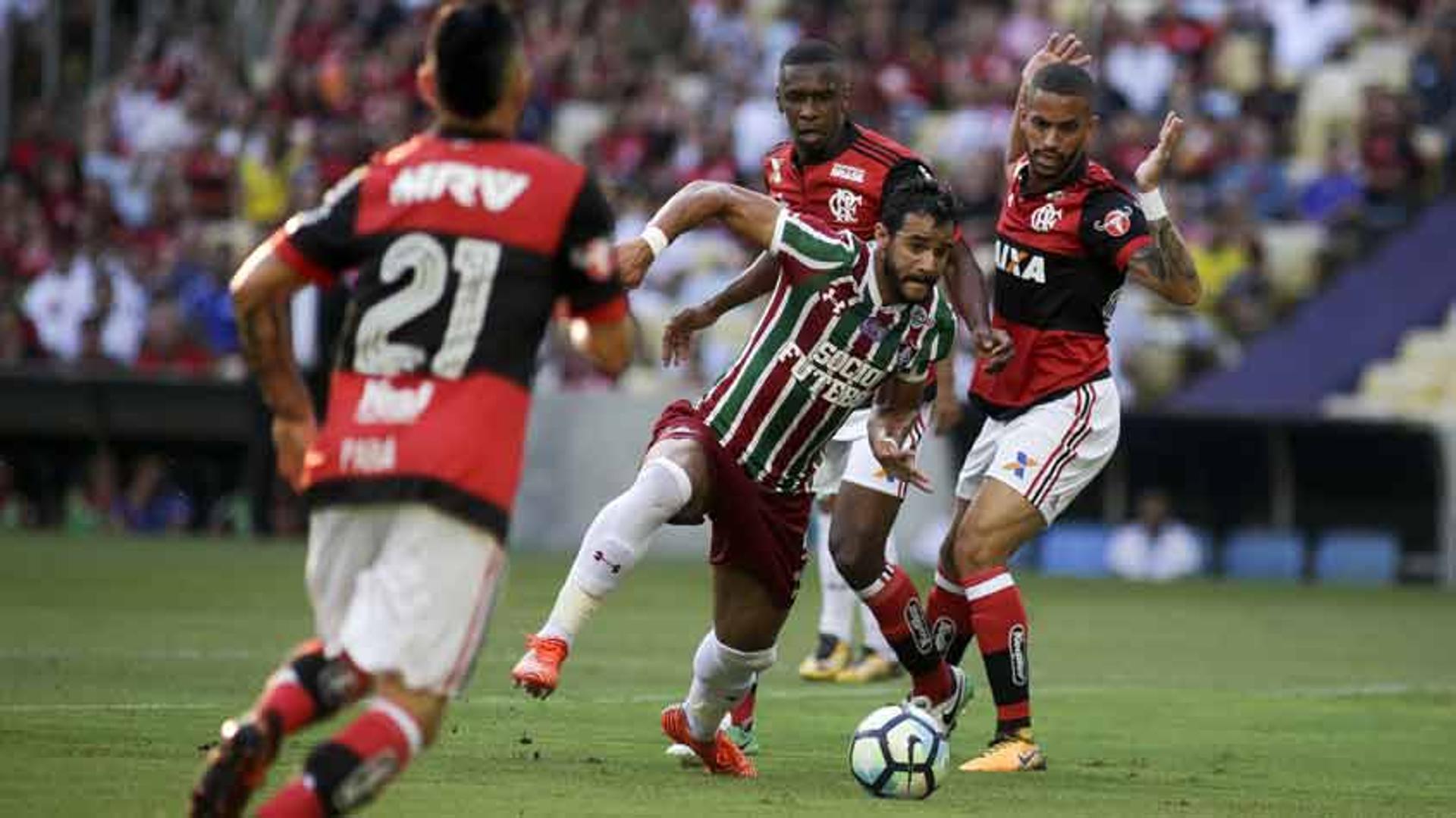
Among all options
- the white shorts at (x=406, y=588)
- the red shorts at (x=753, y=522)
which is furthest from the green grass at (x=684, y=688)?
the white shorts at (x=406, y=588)

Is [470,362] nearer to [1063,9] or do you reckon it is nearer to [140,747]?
[140,747]

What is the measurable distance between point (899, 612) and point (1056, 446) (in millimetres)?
884

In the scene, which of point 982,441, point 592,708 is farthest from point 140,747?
point 982,441

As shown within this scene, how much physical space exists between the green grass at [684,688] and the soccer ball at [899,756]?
119mm

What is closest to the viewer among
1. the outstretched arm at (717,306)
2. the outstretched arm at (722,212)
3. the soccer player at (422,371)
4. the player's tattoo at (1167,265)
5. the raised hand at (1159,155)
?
the soccer player at (422,371)

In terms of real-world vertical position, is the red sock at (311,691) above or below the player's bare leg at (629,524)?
above

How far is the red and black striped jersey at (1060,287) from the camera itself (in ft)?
35.4

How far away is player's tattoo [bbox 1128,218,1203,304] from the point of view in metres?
10.5

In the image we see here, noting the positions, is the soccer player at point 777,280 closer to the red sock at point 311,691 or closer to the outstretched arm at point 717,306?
the outstretched arm at point 717,306

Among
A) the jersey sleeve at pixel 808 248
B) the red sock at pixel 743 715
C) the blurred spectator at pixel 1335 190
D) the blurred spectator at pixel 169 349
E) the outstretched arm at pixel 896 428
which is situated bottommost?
the blurred spectator at pixel 169 349

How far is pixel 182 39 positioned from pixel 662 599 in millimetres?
16629

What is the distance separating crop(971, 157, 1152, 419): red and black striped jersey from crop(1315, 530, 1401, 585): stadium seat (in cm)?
1413

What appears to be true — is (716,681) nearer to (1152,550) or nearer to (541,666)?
(541,666)

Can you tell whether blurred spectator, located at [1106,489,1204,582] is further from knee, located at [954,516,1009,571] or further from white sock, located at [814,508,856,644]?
knee, located at [954,516,1009,571]
